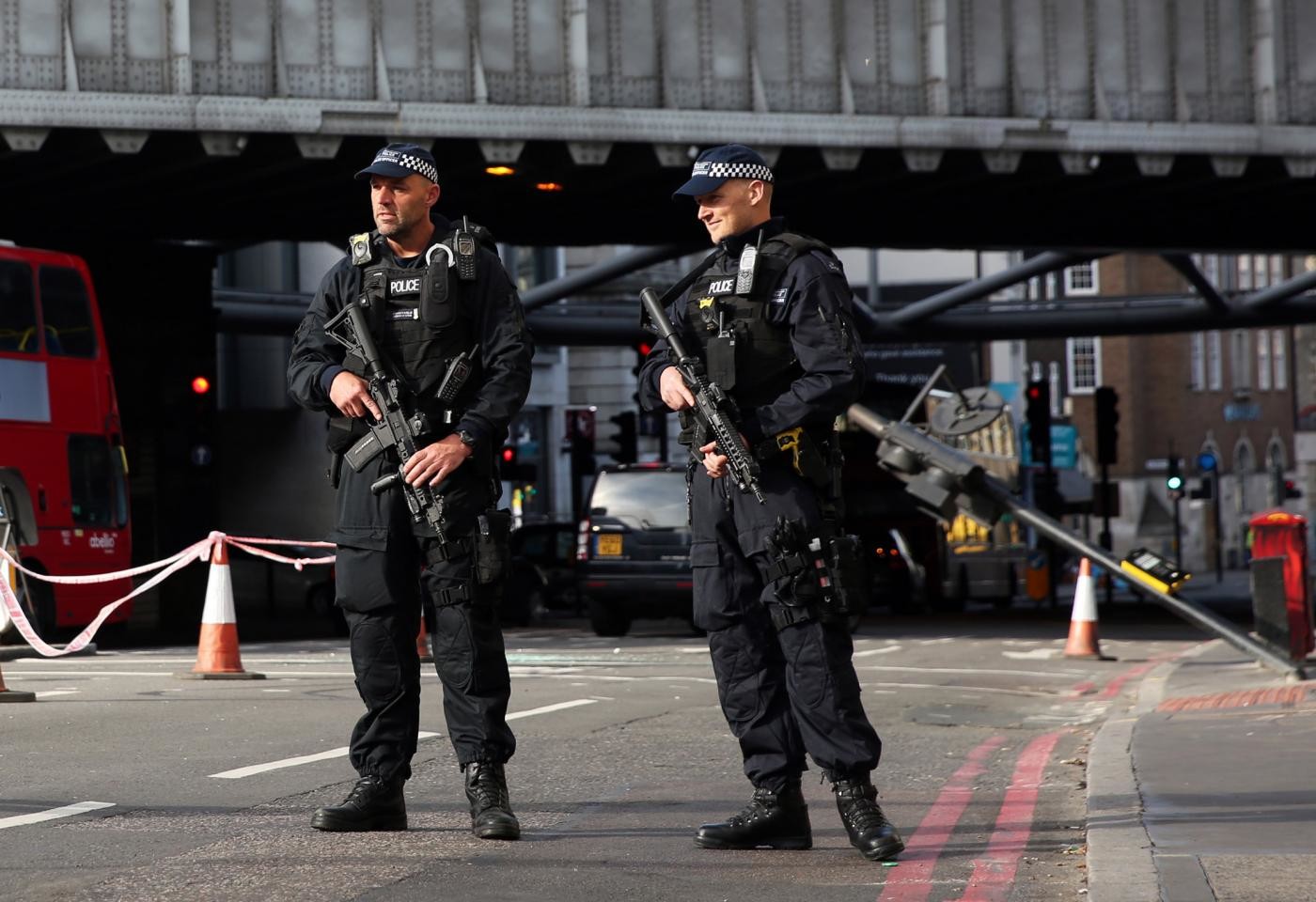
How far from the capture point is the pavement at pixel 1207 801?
5105 mm

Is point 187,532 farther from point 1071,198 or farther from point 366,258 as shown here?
point 366,258

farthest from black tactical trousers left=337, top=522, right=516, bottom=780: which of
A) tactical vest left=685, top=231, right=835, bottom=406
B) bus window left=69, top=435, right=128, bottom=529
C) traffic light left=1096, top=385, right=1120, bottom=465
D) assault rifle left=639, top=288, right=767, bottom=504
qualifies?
traffic light left=1096, top=385, right=1120, bottom=465

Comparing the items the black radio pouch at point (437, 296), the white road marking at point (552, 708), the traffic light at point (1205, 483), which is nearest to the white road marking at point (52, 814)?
the black radio pouch at point (437, 296)

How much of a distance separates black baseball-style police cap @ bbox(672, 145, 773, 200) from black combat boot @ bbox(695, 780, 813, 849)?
5.74 feet

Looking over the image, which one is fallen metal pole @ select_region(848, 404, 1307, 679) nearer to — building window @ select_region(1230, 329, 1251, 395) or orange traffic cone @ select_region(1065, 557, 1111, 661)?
orange traffic cone @ select_region(1065, 557, 1111, 661)

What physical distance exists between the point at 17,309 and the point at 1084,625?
33.8ft

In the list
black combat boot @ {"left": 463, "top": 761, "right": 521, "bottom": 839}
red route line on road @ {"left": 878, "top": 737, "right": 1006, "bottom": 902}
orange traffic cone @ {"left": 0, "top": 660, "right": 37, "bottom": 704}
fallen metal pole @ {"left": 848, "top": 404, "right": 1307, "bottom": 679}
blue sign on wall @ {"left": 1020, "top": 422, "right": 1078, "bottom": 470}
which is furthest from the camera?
blue sign on wall @ {"left": 1020, "top": 422, "right": 1078, "bottom": 470}

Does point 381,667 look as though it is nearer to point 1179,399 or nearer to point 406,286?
point 406,286

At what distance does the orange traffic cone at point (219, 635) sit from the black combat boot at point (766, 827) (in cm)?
777

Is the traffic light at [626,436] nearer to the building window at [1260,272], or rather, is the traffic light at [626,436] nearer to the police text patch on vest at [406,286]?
the police text patch on vest at [406,286]

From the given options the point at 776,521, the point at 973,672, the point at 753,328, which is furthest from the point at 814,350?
the point at 973,672

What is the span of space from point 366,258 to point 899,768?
3593mm

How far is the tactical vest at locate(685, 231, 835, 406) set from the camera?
6.04 meters

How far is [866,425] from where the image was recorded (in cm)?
1463
